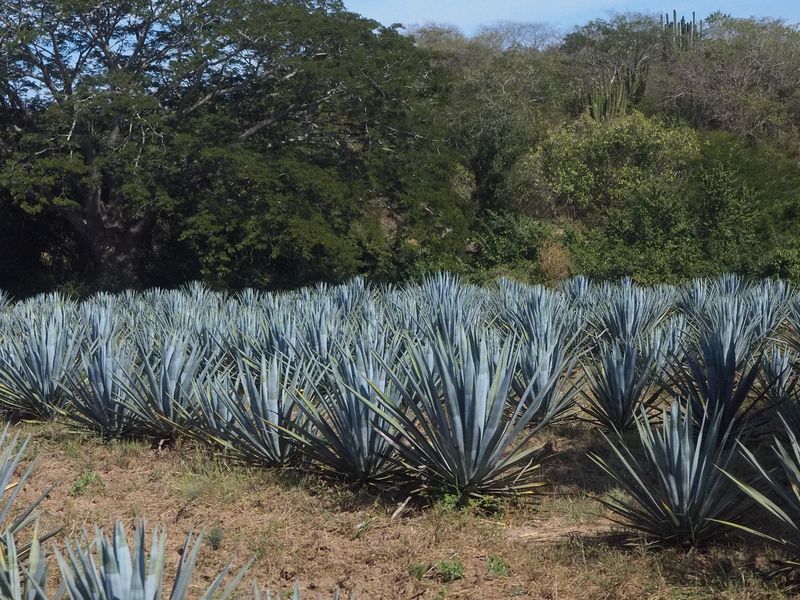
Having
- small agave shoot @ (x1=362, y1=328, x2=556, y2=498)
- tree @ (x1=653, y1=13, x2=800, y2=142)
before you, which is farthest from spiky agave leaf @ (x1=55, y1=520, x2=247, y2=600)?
tree @ (x1=653, y1=13, x2=800, y2=142)

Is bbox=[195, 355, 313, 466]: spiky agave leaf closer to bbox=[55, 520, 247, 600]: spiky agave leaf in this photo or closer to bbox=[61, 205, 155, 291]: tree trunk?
bbox=[55, 520, 247, 600]: spiky agave leaf

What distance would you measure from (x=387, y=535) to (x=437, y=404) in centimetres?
75

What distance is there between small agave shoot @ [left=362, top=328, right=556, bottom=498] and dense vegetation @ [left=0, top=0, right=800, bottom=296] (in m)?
13.0

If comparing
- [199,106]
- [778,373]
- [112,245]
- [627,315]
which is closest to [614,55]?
[199,106]

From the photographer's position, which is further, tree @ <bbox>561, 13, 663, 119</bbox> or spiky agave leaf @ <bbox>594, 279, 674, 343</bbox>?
tree @ <bbox>561, 13, 663, 119</bbox>

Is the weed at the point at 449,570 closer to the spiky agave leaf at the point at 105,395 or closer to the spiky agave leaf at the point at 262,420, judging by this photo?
the spiky agave leaf at the point at 262,420

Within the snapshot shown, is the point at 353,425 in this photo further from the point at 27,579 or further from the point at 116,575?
the point at 116,575

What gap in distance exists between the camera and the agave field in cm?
436

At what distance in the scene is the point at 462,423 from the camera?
197 inches

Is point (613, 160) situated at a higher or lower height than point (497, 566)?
higher

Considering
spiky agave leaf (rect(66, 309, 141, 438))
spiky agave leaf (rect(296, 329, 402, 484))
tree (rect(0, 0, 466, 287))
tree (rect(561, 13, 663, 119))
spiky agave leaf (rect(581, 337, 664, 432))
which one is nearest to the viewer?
spiky agave leaf (rect(296, 329, 402, 484))

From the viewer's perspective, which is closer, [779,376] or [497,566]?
[497,566]

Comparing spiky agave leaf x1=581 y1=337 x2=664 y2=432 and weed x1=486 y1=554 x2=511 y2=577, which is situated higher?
spiky agave leaf x1=581 y1=337 x2=664 y2=432

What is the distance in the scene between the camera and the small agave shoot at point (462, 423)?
4984 millimetres
